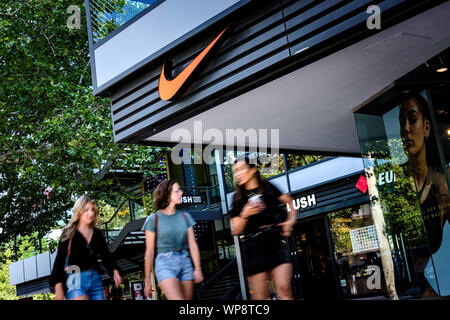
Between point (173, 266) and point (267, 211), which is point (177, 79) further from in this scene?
point (173, 266)

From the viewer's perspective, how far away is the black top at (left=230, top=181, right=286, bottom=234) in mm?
4309

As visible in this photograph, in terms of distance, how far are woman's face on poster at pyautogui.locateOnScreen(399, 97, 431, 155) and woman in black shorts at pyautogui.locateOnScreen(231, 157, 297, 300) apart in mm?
2582

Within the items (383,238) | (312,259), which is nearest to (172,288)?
(383,238)

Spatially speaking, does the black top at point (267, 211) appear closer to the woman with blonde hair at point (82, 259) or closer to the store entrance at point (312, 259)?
the woman with blonde hair at point (82, 259)

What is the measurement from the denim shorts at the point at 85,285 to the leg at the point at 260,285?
1.37 meters

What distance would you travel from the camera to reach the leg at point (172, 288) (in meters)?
4.14

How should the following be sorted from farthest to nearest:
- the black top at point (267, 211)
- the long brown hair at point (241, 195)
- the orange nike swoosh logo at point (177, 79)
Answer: the orange nike swoosh logo at point (177, 79) → the long brown hair at point (241, 195) → the black top at point (267, 211)

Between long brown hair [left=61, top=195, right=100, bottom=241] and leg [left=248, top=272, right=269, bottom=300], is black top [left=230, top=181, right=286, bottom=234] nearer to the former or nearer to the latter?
leg [left=248, top=272, right=269, bottom=300]

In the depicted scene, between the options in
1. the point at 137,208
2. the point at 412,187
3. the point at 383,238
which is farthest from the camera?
the point at 137,208

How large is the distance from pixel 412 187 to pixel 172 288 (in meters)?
3.52

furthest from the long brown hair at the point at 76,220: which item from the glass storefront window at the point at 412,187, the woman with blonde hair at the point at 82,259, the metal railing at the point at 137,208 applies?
the metal railing at the point at 137,208

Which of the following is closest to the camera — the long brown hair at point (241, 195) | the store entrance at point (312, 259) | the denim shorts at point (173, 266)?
the denim shorts at point (173, 266)

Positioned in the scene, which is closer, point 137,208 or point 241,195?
point 241,195

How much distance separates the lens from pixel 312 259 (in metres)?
15.5
